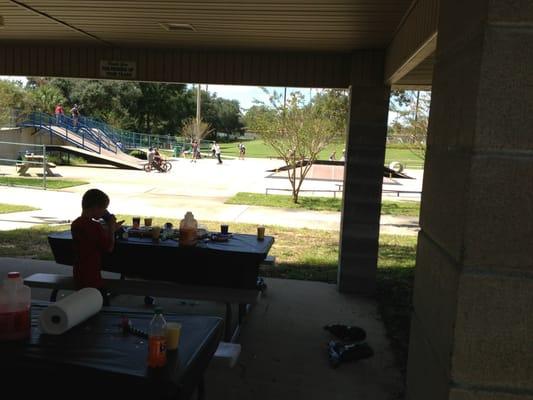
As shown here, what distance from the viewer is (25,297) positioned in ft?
9.16

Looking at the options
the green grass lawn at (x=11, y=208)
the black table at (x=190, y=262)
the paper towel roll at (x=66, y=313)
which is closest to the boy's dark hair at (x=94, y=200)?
the paper towel roll at (x=66, y=313)

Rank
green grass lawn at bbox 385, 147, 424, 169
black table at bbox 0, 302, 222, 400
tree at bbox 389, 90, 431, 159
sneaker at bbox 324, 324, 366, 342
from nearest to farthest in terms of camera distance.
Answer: black table at bbox 0, 302, 222, 400
sneaker at bbox 324, 324, 366, 342
tree at bbox 389, 90, 431, 159
green grass lawn at bbox 385, 147, 424, 169

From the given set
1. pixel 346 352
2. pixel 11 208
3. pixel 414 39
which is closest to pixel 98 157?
pixel 11 208

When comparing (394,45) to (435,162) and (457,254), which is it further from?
(457,254)

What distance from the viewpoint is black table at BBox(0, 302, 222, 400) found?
237 cm

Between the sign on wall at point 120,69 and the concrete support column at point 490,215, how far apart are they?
6480mm

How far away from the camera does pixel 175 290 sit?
5551 millimetres

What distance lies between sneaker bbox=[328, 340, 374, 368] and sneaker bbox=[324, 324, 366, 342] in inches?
11.8

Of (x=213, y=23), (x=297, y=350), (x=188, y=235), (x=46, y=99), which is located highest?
(x=46, y=99)

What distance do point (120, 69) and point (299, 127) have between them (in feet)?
30.7

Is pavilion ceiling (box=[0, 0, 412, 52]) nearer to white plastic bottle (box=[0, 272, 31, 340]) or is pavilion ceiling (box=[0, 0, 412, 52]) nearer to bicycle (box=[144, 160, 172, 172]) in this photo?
white plastic bottle (box=[0, 272, 31, 340])

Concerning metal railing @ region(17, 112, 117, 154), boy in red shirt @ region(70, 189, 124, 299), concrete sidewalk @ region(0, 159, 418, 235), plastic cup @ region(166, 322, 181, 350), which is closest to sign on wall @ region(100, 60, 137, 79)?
boy in red shirt @ region(70, 189, 124, 299)

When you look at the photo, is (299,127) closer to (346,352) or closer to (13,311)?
(346,352)

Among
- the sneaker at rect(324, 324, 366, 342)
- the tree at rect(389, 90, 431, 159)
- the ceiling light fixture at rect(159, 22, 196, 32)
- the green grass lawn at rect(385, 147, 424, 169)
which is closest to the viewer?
the sneaker at rect(324, 324, 366, 342)
